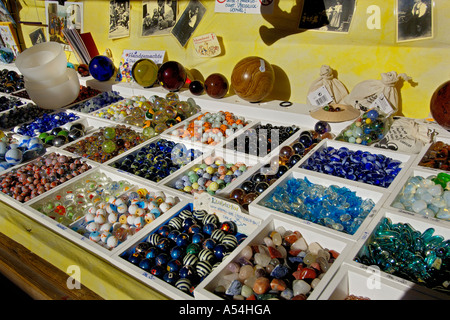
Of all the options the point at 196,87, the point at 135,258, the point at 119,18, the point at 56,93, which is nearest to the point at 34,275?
the point at 135,258

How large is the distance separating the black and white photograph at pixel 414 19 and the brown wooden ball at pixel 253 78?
77 centimetres

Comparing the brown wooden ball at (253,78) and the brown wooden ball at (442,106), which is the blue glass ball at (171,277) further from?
the brown wooden ball at (442,106)

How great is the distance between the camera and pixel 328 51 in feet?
7.28

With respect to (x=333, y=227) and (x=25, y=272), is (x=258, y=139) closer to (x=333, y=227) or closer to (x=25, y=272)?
(x=333, y=227)

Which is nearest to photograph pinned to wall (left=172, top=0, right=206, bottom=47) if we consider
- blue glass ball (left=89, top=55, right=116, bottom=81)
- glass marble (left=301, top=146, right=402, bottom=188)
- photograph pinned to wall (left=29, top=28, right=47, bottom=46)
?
blue glass ball (left=89, top=55, right=116, bottom=81)

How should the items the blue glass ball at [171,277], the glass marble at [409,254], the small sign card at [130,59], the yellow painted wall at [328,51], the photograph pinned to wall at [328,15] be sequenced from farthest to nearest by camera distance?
the small sign card at [130,59] < the photograph pinned to wall at [328,15] < the yellow painted wall at [328,51] < the blue glass ball at [171,277] < the glass marble at [409,254]

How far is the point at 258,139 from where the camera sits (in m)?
2.11

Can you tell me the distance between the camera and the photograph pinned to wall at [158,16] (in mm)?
2885

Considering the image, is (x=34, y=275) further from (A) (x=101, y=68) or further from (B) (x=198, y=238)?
(A) (x=101, y=68)

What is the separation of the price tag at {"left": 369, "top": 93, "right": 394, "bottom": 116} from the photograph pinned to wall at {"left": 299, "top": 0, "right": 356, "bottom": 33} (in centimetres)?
47

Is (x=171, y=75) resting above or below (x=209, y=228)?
above

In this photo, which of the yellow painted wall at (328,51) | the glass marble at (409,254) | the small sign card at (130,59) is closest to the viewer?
the glass marble at (409,254)

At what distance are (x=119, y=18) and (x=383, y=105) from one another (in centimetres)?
251

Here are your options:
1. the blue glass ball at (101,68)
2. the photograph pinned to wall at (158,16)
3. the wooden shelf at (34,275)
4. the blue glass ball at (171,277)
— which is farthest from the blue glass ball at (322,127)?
the blue glass ball at (101,68)
